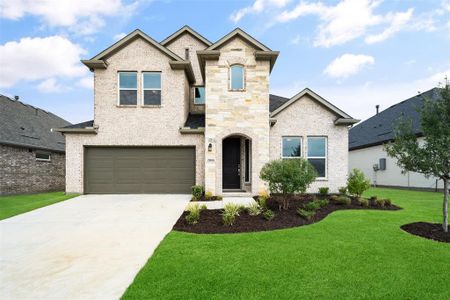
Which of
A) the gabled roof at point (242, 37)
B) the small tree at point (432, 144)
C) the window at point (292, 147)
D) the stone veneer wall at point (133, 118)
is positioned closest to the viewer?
the small tree at point (432, 144)

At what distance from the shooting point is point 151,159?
13.1 metres

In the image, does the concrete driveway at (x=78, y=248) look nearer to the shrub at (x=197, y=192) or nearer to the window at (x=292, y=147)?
the shrub at (x=197, y=192)

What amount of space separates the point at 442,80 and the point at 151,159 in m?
11.6

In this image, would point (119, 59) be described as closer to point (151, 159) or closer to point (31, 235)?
point (151, 159)

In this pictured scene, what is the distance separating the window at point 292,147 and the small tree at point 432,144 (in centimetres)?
659

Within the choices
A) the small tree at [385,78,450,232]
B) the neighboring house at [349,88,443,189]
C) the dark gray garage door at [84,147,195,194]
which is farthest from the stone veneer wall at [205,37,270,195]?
the neighboring house at [349,88,443,189]

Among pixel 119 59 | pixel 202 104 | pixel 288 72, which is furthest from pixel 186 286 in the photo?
pixel 288 72

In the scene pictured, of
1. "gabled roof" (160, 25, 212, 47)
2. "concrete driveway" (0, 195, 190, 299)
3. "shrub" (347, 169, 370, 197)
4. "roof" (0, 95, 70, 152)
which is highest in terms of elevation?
"gabled roof" (160, 25, 212, 47)

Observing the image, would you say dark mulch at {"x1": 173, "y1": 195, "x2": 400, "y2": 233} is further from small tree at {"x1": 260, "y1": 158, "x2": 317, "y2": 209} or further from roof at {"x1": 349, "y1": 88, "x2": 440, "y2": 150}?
roof at {"x1": 349, "y1": 88, "x2": 440, "y2": 150}

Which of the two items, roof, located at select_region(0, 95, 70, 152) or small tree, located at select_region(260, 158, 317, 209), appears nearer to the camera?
small tree, located at select_region(260, 158, 317, 209)

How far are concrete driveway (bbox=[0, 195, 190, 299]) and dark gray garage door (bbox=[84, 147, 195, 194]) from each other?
3.26 m

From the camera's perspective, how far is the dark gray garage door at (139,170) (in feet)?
42.5

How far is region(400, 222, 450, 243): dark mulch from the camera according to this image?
589 centimetres

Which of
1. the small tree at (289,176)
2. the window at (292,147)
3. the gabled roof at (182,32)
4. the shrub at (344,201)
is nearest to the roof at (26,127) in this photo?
the gabled roof at (182,32)
